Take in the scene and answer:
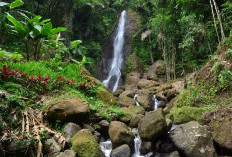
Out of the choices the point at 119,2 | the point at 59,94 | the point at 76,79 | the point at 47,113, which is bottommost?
the point at 47,113

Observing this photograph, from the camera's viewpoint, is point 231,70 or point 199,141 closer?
point 199,141

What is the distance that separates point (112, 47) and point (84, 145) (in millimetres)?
15230

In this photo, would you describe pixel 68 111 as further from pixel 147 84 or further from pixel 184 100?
pixel 147 84

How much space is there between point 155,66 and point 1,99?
11.3 meters

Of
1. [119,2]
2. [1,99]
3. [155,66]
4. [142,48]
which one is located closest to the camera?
[1,99]

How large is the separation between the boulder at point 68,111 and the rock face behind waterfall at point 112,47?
11.3m

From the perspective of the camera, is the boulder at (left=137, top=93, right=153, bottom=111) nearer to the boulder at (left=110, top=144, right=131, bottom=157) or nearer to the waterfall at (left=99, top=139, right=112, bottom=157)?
the waterfall at (left=99, top=139, right=112, bottom=157)

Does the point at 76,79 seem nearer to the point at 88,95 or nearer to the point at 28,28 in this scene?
the point at 88,95

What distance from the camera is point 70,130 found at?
4227mm

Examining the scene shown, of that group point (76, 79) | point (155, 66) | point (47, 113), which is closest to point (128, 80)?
point (155, 66)

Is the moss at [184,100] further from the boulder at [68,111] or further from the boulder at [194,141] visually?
the boulder at [68,111]

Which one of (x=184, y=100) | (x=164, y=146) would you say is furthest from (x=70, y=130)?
(x=184, y=100)

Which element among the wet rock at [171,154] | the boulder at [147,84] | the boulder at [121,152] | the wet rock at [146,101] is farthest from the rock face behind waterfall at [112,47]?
the wet rock at [171,154]

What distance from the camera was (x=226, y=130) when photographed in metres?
3.90
